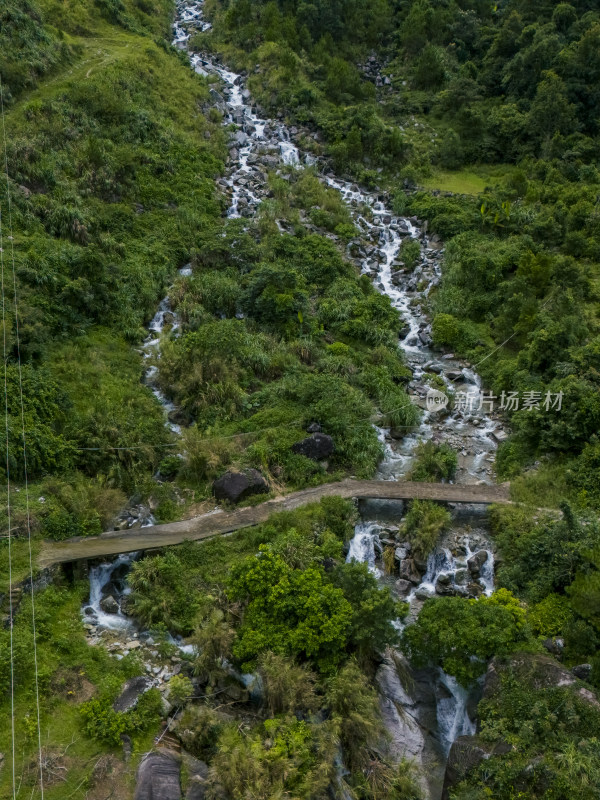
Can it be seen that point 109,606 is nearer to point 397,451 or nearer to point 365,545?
point 365,545

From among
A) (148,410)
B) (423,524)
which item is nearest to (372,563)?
(423,524)

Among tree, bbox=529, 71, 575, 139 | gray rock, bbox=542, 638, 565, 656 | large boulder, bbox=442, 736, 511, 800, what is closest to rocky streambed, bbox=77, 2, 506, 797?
large boulder, bbox=442, 736, 511, 800

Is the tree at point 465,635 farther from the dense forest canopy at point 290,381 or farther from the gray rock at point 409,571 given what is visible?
the gray rock at point 409,571

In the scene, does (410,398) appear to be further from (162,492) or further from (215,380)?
(162,492)

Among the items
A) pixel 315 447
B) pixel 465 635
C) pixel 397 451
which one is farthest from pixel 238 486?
pixel 465 635

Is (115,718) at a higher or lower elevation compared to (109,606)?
lower

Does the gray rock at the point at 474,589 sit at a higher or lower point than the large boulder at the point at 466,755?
higher

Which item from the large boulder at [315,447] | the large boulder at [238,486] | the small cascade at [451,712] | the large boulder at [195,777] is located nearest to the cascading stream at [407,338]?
the small cascade at [451,712]

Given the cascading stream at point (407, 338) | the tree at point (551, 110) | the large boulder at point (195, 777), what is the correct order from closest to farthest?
the large boulder at point (195, 777), the cascading stream at point (407, 338), the tree at point (551, 110)

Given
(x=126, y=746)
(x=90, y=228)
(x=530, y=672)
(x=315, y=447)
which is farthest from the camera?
(x=90, y=228)
